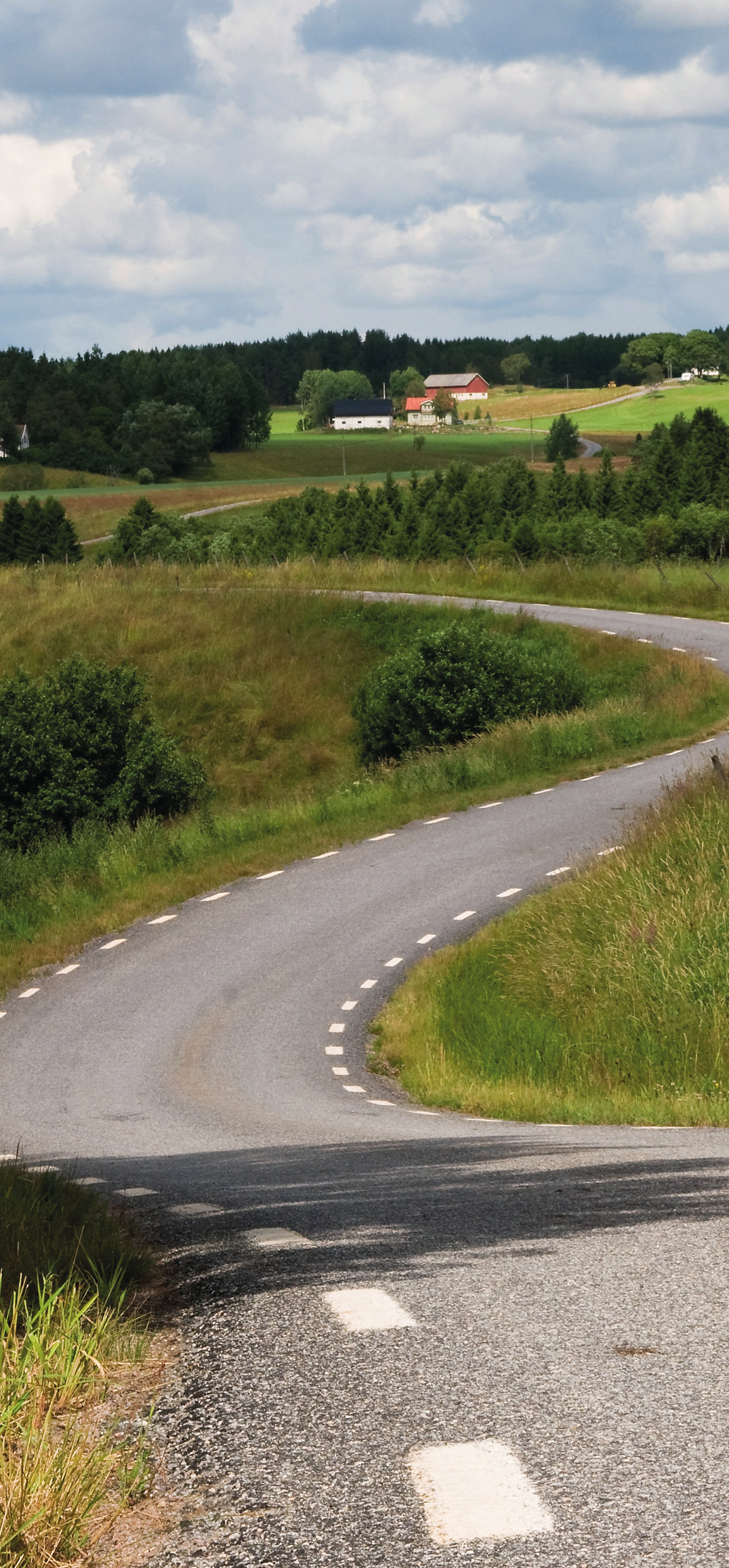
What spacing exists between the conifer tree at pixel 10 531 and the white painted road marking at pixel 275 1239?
10844 cm

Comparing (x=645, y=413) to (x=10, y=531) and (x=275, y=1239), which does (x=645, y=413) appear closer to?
(x=10, y=531)

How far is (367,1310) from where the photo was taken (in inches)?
180

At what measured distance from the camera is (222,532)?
330 feet

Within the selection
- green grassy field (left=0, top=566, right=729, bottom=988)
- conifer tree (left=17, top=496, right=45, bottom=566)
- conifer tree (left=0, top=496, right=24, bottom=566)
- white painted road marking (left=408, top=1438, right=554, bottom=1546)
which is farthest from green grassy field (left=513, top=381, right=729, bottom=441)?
white painted road marking (left=408, top=1438, right=554, bottom=1546)

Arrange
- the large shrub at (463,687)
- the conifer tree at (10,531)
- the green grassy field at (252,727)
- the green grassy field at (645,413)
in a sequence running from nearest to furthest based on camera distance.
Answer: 1. the green grassy field at (252,727)
2. the large shrub at (463,687)
3. the conifer tree at (10,531)
4. the green grassy field at (645,413)

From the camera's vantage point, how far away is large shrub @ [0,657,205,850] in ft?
111

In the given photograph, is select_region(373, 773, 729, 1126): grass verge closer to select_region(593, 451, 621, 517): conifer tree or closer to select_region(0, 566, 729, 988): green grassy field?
select_region(0, 566, 729, 988): green grassy field

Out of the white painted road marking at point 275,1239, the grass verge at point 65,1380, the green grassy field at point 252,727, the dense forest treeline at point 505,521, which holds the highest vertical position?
the dense forest treeline at point 505,521

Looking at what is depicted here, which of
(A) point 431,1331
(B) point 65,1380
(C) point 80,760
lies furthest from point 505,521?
(B) point 65,1380

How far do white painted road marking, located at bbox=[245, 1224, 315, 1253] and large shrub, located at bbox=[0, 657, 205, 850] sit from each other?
2819cm

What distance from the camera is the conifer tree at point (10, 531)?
110562 millimetres

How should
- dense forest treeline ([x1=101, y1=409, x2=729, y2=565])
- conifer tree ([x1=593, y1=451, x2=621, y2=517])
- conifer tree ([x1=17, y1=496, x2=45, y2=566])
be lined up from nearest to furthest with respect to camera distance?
dense forest treeline ([x1=101, y1=409, x2=729, y2=565]), conifer tree ([x1=593, y1=451, x2=621, y2=517]), conifer tree ([x1=17, y1=496, x2=45, y2=566])

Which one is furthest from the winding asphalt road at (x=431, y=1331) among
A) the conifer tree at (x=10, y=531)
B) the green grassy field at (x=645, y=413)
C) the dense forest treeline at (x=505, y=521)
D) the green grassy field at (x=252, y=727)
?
the green grassy field at (x=645, y=413)

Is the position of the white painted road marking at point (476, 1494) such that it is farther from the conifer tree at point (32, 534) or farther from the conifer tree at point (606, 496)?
the conifer tree at point (32, 534)
